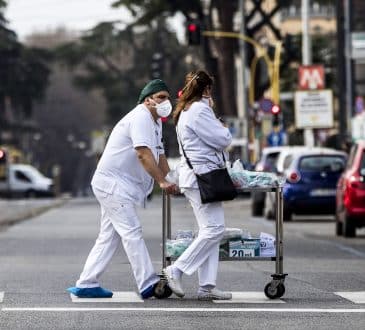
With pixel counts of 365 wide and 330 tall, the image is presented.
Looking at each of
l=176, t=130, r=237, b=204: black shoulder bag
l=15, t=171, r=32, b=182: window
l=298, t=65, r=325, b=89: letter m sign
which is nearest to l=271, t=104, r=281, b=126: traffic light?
l=298, t=65, r=325, b=89: letter m sign

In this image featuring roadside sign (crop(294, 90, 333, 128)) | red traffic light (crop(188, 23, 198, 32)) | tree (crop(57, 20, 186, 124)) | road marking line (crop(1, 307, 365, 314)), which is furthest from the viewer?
tree (crop(57, 20, 186, 124))

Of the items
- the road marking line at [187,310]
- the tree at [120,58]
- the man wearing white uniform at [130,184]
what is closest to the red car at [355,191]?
the man wearing white uniform at [130,184]

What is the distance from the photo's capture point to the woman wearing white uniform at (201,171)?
14.0 meters

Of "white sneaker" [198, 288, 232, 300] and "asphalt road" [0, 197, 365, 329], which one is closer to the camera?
"asphalt road" [0, 197, 365, 329]

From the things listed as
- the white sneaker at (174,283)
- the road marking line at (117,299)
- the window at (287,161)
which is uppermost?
the white sneaker at (174,283)

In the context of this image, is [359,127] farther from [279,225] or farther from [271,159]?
[279,225]

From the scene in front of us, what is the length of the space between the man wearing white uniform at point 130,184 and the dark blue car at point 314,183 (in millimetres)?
20465

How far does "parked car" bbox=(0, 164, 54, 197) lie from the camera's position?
89688 millimetres

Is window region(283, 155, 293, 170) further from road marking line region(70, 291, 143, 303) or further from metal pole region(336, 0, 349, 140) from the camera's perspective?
road marking line region(70, 291, 143, 303)

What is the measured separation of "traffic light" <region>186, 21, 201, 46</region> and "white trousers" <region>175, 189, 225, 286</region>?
37.6 metres

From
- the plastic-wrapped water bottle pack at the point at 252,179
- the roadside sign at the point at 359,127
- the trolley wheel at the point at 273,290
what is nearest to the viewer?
the plastic-wrapped water bottle pack at the point at 252,179

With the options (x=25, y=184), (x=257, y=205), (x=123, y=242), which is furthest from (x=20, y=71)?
(x=123, y=242)

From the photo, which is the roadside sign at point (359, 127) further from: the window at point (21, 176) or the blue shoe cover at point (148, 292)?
the window at point (21, 176)

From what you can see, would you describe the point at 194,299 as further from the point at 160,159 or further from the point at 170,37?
the point at 170,37
